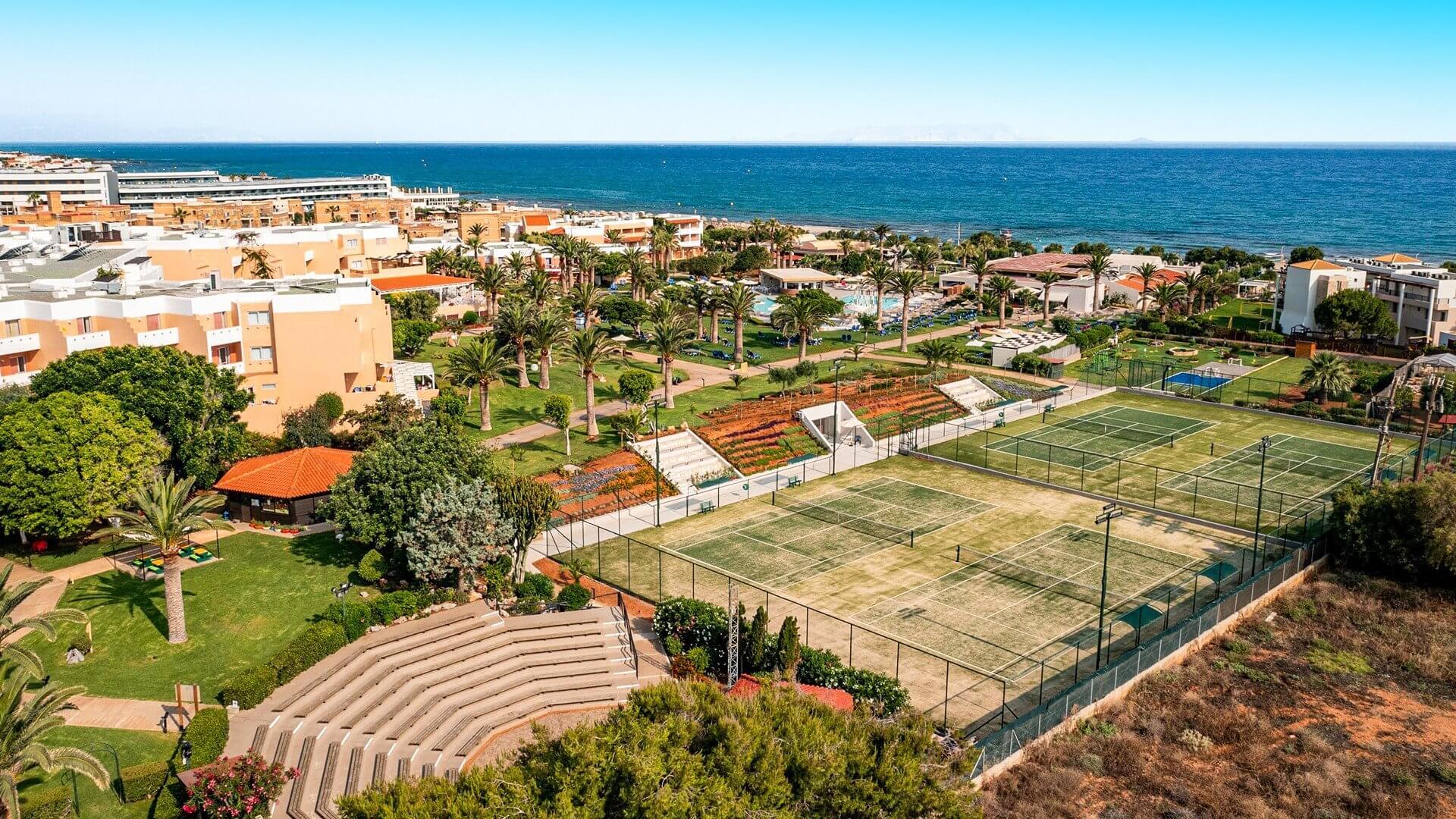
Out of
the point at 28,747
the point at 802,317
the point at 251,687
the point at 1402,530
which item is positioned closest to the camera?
the point at 28,747

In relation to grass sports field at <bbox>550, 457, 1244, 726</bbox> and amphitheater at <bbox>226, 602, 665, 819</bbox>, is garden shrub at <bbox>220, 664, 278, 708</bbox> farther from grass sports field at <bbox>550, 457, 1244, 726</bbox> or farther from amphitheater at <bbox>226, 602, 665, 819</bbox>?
grass sports field at <bbox>550, 457, 1244, 726</bbox>

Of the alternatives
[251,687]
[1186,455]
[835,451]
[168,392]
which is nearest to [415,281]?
[168,392]

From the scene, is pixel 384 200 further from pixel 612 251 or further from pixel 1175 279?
pixel 1175 279

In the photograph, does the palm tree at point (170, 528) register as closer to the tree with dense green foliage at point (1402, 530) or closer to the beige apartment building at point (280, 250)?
the beige apartment building at point (280, 250)

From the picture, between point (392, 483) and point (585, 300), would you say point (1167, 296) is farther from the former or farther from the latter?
point (392, 483)

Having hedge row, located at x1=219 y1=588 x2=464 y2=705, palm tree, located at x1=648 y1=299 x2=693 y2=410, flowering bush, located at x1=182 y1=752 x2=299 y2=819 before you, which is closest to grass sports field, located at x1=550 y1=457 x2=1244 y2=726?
hedge row, located at x1=219 y1=588 x2=464 y2=705

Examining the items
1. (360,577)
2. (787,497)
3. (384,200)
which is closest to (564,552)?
(360,577)

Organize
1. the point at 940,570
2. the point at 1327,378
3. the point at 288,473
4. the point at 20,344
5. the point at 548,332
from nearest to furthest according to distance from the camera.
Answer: the point at 940,570, the point at 288,473, the point at 20,344, the point at 548,332, the point at 1327,378
